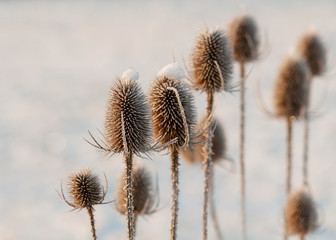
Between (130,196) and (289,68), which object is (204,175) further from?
(289,68)

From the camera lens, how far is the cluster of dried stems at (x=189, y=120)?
14.1 feet

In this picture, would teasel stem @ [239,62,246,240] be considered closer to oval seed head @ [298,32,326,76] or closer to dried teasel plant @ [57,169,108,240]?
oval seed head @ [298,32,326,76]

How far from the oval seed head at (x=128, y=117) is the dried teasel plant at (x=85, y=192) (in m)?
0.50

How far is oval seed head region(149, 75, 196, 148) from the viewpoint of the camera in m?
4.65

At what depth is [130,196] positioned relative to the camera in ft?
14.1

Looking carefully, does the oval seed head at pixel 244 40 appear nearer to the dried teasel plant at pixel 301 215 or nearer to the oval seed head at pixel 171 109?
the dried teasel plant at pixel 301 215

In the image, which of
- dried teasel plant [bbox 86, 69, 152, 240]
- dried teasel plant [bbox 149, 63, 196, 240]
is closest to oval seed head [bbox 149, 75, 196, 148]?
dried teasel plant [bbox 149, 63, 196, 240]

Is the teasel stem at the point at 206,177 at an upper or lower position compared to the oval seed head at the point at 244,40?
lower

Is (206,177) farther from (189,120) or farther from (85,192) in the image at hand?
(85,192)

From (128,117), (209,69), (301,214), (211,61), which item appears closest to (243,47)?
(211,61)

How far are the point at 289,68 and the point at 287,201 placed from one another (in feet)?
7.31

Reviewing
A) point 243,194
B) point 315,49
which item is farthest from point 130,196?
point 315,49

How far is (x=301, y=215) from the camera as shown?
7336 mm

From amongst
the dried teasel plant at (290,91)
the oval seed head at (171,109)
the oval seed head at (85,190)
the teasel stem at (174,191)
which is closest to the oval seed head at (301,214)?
the dried teasel plant at (290,91)
